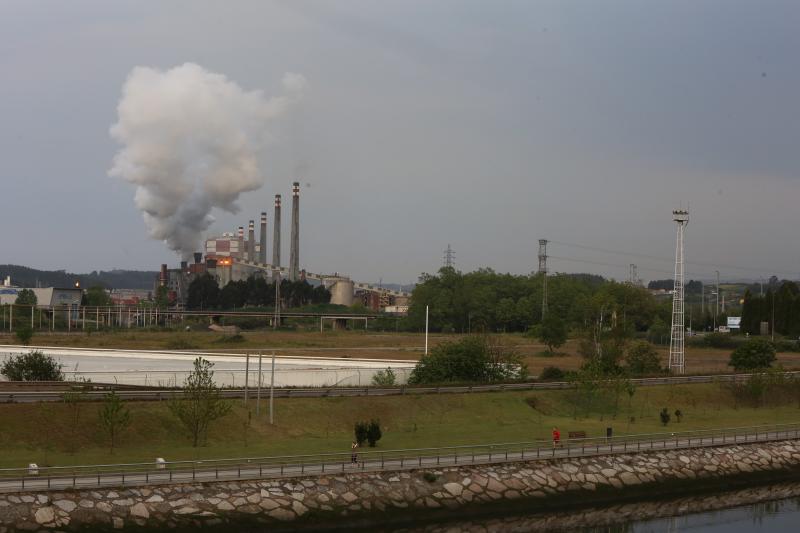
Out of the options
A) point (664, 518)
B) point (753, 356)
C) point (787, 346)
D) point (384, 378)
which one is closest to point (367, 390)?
point (384, 378)

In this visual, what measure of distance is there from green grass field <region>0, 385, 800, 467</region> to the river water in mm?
7892

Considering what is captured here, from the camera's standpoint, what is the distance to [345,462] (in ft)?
158

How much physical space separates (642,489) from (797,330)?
4116 inches

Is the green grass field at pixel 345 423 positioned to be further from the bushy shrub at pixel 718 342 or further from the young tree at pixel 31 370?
the bushy shrub at pixel 718 342

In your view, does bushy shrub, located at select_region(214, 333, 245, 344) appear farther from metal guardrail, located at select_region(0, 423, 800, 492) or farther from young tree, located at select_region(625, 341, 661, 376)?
metal guardrail, located at select_region(0, 423, 800, 492)

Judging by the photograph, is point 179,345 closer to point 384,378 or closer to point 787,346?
point 384,378

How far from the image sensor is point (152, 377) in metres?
74.6

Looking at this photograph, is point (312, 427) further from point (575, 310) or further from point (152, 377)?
point (575, 310)

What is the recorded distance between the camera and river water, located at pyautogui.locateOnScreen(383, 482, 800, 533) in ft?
157

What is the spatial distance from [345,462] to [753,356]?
2515 inches

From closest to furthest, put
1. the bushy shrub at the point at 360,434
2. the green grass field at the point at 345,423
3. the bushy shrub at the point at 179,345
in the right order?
the green grass field at the point at 345,423 < the bushy shrub at the point at 360,434 < the bushy shrub at the point at 179,345

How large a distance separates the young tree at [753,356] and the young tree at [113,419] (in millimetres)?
66078

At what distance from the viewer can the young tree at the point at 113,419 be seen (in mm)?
51219

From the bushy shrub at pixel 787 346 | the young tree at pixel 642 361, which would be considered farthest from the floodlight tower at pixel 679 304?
the bushy shrub at pixel 787 346
